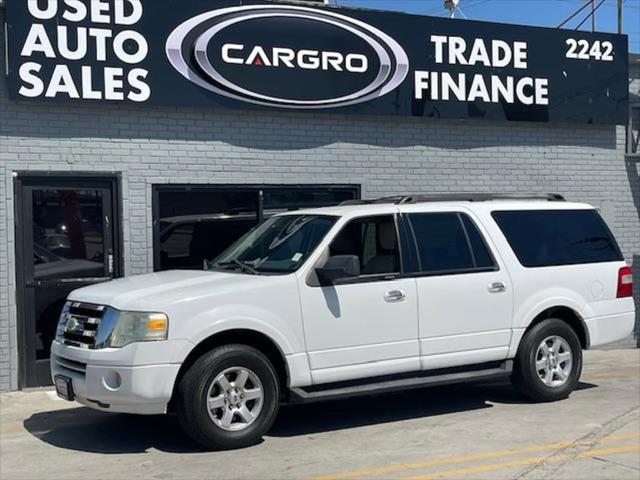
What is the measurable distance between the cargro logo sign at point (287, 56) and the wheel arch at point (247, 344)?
13.7ft

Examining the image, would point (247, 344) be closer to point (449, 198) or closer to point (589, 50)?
point (449, 198)

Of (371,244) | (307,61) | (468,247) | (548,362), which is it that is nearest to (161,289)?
(371,244)

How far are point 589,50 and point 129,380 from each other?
9.06 meters

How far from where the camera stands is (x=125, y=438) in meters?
7.30

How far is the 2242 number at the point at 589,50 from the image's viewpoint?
40.8 feet

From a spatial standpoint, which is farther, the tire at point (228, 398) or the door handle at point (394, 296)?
the door handle at point (394, 296)

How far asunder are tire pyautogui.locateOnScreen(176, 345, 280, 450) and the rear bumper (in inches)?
144

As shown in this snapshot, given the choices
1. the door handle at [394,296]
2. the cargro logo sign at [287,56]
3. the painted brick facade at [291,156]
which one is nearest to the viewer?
the door handle at [394,296]

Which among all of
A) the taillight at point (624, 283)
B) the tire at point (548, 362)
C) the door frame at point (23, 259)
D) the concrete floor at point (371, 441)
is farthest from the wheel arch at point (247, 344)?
the taillight at point (624, 283)

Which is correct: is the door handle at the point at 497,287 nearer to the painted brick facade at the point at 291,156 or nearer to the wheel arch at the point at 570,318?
the wheel arch at the point at 570,318

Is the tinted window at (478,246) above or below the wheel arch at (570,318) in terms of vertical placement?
above

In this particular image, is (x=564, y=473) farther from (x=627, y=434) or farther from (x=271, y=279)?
(x=271, y=279)

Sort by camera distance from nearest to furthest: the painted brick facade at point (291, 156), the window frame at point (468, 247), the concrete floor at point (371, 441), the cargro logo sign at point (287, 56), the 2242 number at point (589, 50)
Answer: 1. the concrete floor at point (371, 441)
2. the window frame at point (468, 247)
3. the painted brick facade at point (291, 156)
4. the cargro logo sign at point (287, 56)
5. the 2242 number at point (589, 50)

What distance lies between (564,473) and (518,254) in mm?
2763
